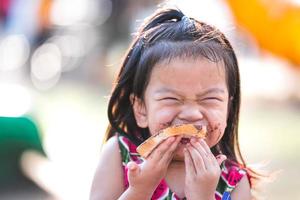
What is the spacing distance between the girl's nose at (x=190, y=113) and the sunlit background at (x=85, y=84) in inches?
99.6

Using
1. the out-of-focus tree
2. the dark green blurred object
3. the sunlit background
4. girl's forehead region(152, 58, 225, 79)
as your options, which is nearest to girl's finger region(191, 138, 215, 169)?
girl's forehead region(152, 58, 225, 79)

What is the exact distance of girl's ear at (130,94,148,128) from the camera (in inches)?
123

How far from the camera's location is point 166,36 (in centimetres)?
313

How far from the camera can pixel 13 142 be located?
6.14 m

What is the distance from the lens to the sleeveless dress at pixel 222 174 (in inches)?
123

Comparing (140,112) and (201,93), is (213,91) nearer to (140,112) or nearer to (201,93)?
(201,93)

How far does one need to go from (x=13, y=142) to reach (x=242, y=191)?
3.16 m

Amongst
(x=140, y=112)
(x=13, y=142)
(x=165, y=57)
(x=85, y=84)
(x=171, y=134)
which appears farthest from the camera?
(x=85, y=84)

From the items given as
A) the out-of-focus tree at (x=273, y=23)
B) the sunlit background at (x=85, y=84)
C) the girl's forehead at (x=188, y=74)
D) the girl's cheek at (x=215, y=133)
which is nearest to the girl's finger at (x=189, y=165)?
the girl's cheek at (x=215, y=133)

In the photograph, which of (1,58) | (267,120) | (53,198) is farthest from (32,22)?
(53,198)

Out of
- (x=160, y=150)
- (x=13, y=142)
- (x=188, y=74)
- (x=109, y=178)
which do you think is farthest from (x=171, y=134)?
(x=13, y=142)

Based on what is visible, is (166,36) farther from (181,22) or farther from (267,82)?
(267,82)

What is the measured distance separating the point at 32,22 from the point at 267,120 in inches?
207

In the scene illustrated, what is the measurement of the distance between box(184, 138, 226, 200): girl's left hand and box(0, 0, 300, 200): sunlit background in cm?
248
